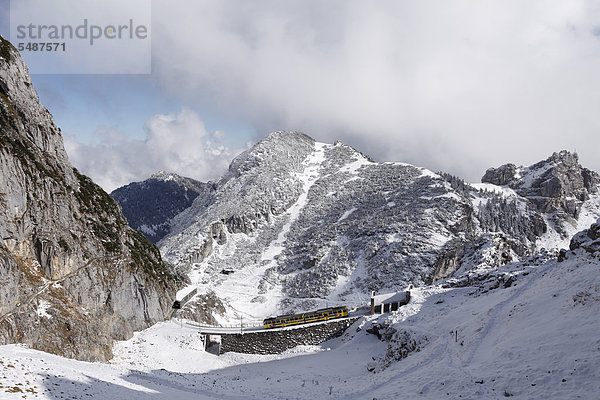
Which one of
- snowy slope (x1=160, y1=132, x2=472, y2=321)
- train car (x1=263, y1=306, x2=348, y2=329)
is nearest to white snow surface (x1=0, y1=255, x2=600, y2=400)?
train car (x1=263, y1=306, x2=348, y2=329)

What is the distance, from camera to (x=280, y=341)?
59281 millimetres

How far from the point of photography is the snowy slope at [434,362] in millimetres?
18250

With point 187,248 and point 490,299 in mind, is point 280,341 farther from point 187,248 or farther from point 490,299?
point 187,248

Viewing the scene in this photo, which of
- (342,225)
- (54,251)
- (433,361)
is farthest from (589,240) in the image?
(342,225)

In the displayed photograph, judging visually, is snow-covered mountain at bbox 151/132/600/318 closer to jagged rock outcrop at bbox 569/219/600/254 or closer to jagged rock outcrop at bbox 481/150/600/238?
jagged rock outcrop at bbox 481/150/600/238

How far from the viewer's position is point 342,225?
119 meters

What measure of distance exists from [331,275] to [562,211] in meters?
141

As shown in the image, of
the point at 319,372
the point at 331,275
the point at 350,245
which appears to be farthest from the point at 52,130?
the point at 350,245

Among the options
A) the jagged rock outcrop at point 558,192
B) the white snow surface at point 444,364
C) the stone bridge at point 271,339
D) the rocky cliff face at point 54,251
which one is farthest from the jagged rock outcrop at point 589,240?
the jagged rock outcrop at point 558,192

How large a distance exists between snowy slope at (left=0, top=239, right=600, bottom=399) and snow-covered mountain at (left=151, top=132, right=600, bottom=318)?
39323mm

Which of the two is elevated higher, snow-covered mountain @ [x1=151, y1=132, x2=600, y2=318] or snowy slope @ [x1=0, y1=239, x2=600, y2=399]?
snow-covered mountain @ [x1=151, y1=132, x2=600, y2=318]

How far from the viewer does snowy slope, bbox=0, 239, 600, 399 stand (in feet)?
59.9

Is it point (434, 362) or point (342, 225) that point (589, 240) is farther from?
point (342, 225)

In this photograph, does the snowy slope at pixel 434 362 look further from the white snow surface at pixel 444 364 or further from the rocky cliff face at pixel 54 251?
the rocky cliff face at pixel 54 251
